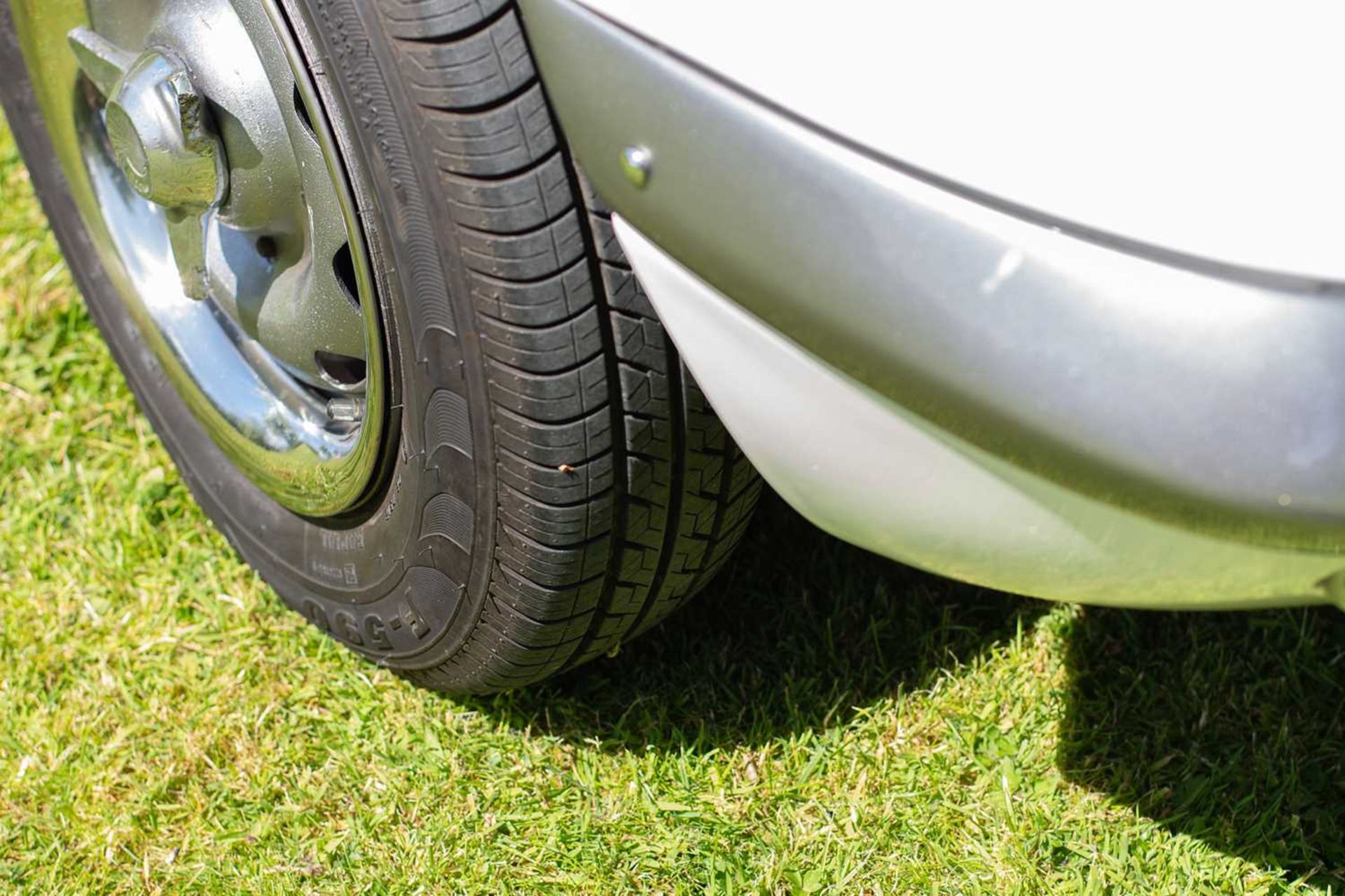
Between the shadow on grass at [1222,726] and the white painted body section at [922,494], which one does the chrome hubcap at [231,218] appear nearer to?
the white painted body section at [922,494]

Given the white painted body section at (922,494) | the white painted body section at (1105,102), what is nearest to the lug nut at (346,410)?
the white painted body section at (922,494)

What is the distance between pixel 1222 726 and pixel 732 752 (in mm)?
700

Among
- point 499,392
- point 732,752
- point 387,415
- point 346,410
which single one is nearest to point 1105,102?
point 499,392

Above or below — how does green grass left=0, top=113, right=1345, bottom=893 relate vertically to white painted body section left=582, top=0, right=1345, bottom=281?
below

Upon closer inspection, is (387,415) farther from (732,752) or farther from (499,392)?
(732,752)

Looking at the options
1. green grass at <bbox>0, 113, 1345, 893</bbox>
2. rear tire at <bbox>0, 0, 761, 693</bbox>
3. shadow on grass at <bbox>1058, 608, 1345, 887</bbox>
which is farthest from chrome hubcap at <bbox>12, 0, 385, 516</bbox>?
shadow on grass at <bbox>1058, 608, 1345, 887</bbox>

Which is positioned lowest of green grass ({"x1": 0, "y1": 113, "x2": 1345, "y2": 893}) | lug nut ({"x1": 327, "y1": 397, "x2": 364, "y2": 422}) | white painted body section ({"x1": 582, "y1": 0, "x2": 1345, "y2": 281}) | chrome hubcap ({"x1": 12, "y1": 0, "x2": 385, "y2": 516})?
green grass ({"x1": 0, "y1": 113, "x2": 1345, "y2": 893})

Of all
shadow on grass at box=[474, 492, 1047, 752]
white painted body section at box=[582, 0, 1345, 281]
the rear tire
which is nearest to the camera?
white painted body section at box=[582, 0, 1345, 281]

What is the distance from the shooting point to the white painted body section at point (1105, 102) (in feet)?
3.50

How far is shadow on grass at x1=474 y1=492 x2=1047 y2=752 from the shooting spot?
6.66ft

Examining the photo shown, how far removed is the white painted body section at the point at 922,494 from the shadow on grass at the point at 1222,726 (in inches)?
25.8

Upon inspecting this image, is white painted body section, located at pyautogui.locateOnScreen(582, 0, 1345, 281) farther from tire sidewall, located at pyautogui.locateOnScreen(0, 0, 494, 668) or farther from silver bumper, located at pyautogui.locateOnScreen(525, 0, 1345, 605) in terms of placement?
tire sidewall, located at pyautogui.locateOnScreen(0, 0, 494, 668)

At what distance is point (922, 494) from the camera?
4.29 feet

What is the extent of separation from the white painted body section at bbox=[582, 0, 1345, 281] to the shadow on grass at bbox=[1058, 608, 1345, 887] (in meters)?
1.05
